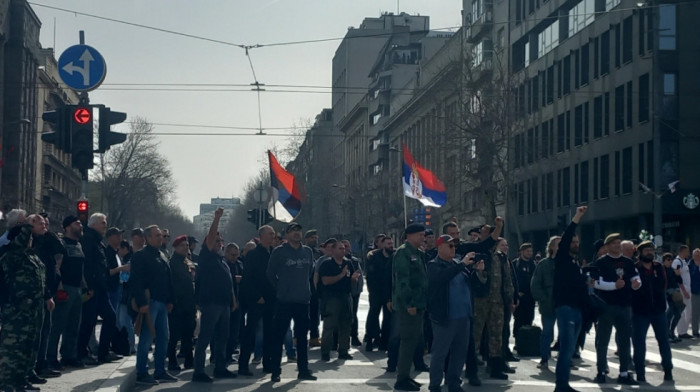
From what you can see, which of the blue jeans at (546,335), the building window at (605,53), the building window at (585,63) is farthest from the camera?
the building window at (585,63)

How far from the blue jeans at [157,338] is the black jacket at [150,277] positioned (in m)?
0.12

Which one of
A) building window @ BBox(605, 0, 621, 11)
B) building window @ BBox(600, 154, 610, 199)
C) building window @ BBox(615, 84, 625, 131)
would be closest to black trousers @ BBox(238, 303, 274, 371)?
building window @ BBox(615, 84, 625, 131)

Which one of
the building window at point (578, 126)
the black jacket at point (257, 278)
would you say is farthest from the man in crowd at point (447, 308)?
the building window at point (578, 126)

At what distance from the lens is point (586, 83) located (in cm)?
5266

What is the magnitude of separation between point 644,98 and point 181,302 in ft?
115

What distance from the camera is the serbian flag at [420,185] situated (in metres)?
23.8

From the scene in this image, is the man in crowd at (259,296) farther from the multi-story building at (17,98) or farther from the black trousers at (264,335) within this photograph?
the multi-story building at (17,98)

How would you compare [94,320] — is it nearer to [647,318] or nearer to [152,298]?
[152,298]

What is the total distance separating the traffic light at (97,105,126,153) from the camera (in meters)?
14.9

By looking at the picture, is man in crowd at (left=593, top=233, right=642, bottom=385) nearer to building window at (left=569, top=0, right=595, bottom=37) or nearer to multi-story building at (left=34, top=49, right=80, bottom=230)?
building window at (left=569, top=0, right=595, bottom=37)

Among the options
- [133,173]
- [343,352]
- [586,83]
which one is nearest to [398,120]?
[133,173]

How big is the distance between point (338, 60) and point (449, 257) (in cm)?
12498

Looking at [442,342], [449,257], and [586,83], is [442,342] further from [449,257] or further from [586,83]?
[586,83]

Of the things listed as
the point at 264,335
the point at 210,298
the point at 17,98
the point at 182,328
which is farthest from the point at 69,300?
the point at 17,98
